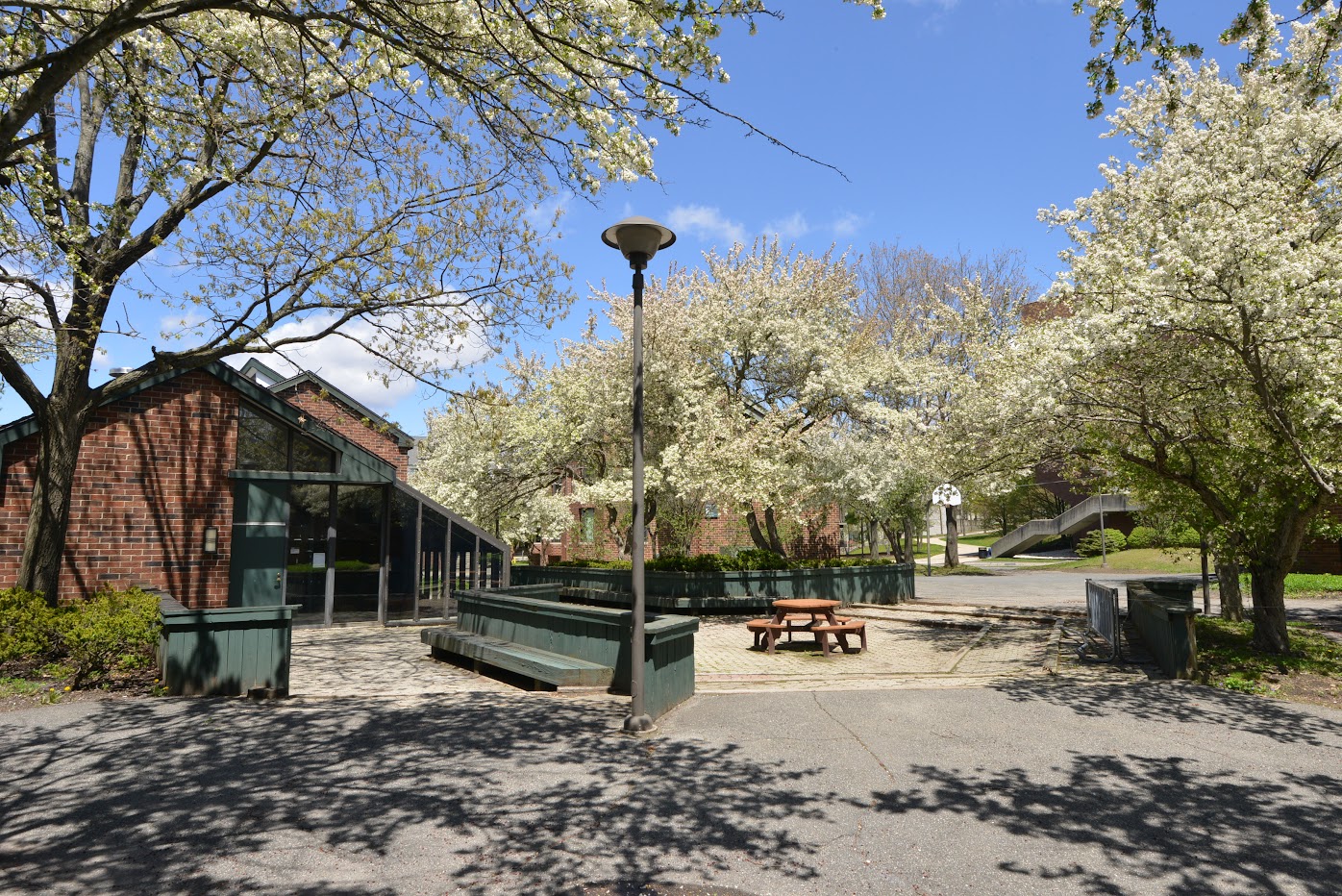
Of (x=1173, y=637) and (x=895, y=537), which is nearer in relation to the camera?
(x=1173, y=637)

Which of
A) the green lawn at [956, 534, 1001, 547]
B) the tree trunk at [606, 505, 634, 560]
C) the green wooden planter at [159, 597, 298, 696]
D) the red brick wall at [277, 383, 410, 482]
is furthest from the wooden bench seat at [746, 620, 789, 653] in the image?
the green lawn at [956, 534, 1001, 547]

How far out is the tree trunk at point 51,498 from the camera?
10.9 m

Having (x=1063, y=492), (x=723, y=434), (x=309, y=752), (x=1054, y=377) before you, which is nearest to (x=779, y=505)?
(x=723, y=434)

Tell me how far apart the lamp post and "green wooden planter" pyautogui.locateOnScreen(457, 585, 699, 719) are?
0.28 metres

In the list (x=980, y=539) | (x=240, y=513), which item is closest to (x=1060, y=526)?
(x=980, y=539)

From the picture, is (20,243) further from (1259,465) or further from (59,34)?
(1259,465)

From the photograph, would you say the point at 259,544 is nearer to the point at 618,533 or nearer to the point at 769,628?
the point at 769,628

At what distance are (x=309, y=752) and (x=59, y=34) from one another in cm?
719

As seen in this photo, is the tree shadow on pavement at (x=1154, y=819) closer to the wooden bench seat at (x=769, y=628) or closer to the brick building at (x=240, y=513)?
the wooden bench seat at (x=769, y=628)

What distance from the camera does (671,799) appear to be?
5602 millimetres

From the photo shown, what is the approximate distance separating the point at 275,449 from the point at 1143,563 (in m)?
35.4

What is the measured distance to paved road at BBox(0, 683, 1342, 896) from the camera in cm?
434

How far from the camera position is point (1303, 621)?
54.9ft

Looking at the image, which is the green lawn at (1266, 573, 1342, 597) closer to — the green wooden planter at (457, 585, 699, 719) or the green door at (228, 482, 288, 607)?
the green wooden planter at (457, 585, 699, 719)
